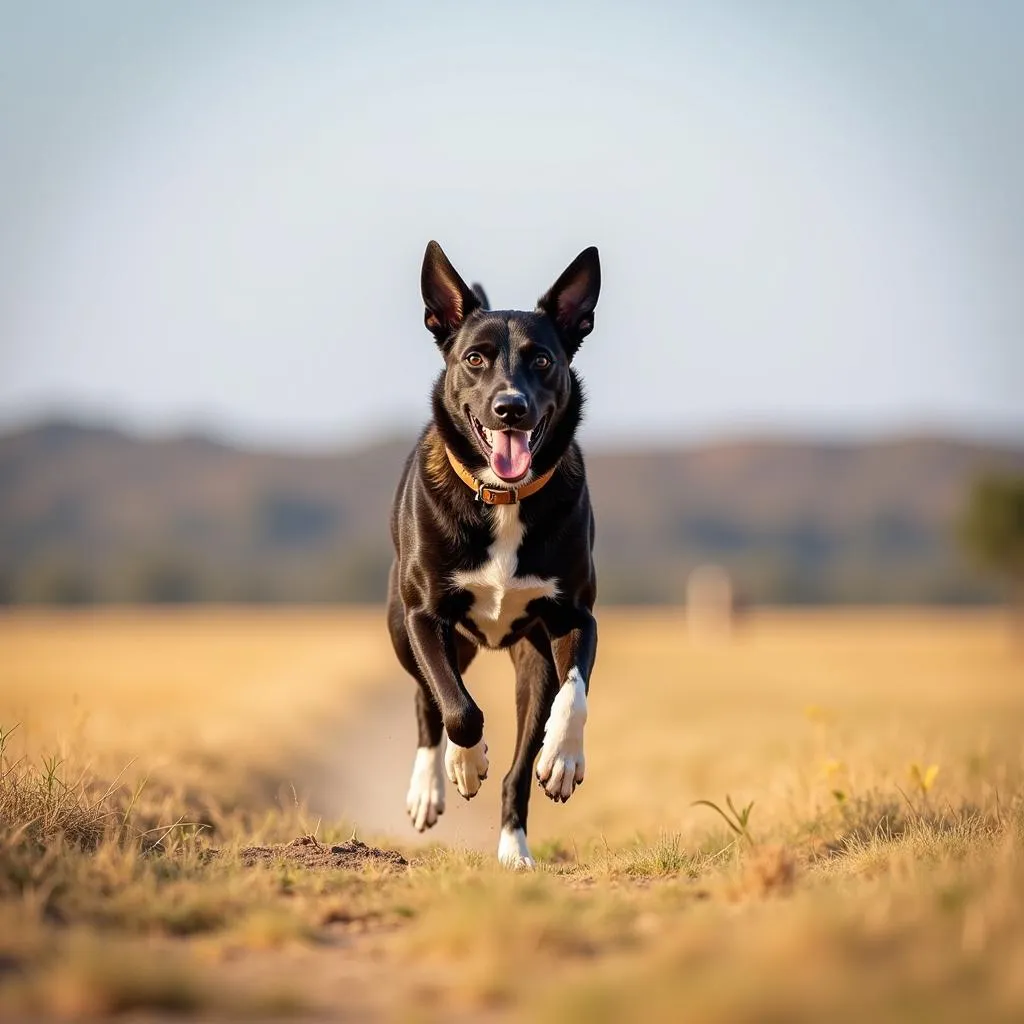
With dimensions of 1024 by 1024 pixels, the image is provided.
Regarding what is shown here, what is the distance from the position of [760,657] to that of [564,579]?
33.2m

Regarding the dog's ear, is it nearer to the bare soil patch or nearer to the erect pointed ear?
the erect pointed ear

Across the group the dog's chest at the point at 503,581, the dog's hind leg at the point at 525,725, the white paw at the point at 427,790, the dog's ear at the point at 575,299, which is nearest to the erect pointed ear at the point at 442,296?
the dog's ear at the point at 575,299

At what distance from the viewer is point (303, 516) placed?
15038 cm

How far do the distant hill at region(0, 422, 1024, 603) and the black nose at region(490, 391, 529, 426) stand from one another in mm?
84499

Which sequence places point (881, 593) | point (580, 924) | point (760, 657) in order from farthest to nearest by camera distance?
point (881, 593) → point (760, 657) → point (580, 924)

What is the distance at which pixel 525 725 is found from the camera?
6465 mm

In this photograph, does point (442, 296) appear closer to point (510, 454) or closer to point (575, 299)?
point (575, 299)

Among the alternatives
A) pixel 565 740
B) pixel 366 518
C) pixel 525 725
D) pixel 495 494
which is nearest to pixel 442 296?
pixel 495 494

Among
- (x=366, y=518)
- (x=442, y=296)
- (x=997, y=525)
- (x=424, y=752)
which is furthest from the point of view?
(x=366, y=518)

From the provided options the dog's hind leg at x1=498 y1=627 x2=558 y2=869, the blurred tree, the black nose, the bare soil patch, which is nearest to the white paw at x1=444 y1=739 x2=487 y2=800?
the dog's hind leg at x1=498 y1=627 x2=558 y2=869

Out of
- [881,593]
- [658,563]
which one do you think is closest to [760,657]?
[881,593]

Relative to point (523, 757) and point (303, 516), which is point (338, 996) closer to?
point (523, 757)

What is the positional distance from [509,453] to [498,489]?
205 millimetres

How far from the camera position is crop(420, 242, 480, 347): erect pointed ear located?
660 cm
